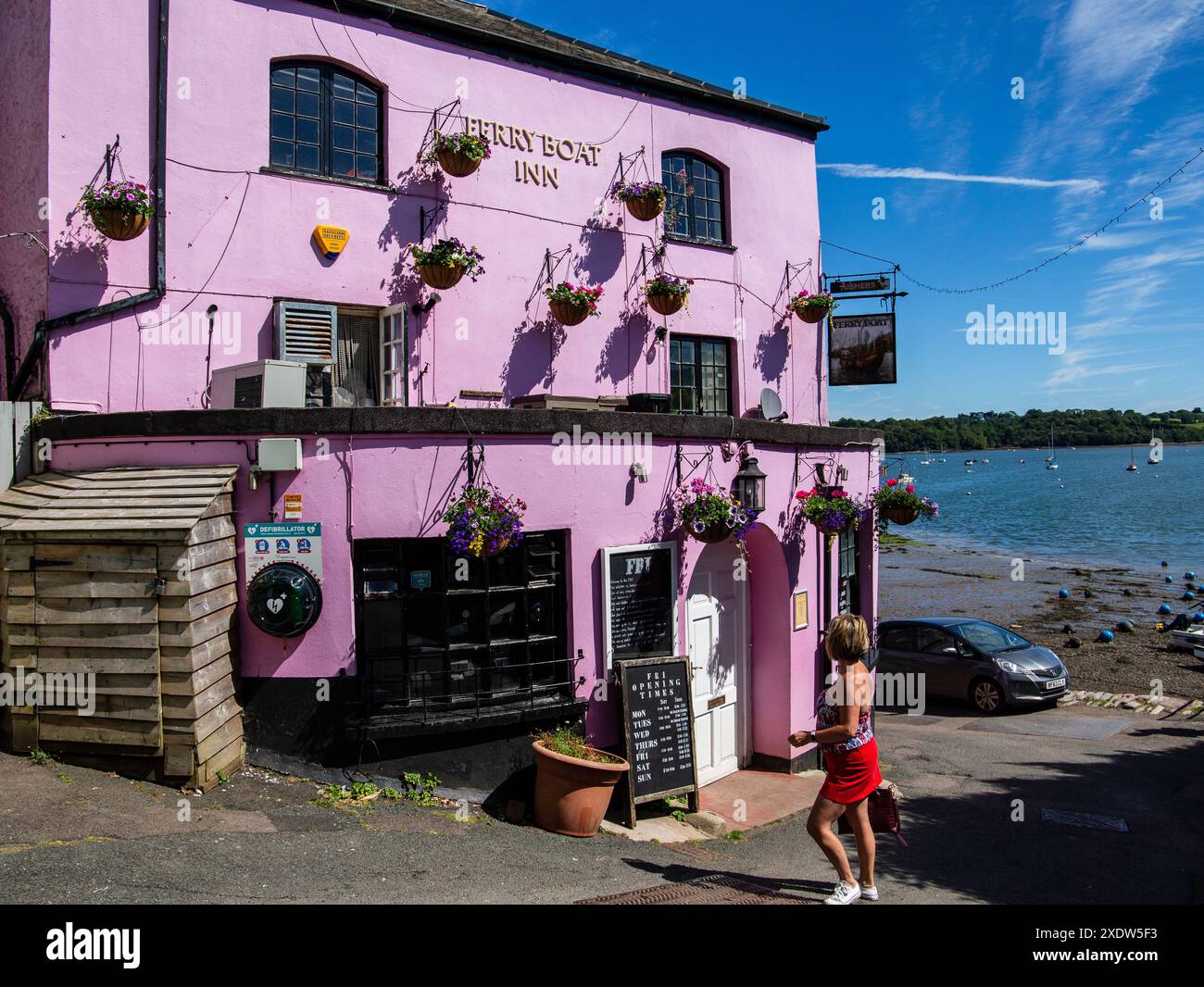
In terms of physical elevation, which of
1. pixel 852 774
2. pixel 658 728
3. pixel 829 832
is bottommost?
pixel 658 728

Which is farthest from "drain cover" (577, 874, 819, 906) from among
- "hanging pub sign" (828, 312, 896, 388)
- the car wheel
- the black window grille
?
the car wheel

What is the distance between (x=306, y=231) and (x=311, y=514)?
451cm

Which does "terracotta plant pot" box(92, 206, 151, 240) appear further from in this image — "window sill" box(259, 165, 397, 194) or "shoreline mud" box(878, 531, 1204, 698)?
"shoreline mud" box(878, 531, 1204, 698)

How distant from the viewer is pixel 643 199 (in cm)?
1302

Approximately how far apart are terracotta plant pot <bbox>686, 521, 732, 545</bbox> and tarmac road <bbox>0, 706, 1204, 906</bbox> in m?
3.35

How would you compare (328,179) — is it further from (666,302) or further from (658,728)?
(658,728)

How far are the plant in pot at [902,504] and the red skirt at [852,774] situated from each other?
7.43 meters

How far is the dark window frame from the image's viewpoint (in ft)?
46.8

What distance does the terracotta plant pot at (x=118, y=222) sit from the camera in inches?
359

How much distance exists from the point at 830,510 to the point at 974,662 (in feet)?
26.2

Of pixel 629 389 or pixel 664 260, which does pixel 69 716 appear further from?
pixel 664 260

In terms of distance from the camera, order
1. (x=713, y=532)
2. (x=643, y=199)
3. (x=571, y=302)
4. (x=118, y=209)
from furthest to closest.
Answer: (x=643, y=199), (x=571, y=302), (x=713, y=532), (x=118, y=209)

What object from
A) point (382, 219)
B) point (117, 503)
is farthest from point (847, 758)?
point (382, 219)

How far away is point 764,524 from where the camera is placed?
11625 millimetres
